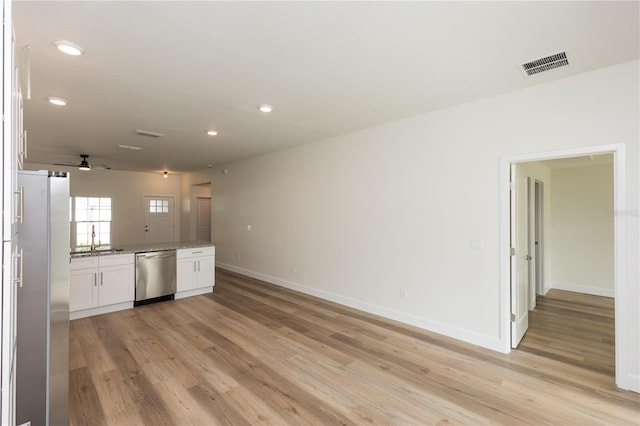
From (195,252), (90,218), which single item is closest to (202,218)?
Answer: (90,218)

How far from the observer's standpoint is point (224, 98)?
10.8 ft

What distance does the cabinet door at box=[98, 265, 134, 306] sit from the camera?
431 cm

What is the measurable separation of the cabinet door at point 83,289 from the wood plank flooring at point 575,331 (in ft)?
17.9

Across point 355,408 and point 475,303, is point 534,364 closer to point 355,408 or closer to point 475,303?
point 475,303

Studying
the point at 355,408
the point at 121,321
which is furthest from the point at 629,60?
the point at 121,321

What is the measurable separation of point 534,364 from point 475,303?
74cm

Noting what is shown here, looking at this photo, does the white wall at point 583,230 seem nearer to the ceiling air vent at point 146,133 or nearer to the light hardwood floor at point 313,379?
the light hardwood floor at point 313,379

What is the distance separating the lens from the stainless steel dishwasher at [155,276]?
4.67 metres

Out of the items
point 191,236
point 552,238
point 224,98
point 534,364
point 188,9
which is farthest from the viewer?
point 191,236

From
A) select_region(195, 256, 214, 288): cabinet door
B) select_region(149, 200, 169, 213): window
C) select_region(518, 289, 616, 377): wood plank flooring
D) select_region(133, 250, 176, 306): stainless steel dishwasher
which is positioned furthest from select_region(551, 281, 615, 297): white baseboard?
select_region(149, 200, 169, 213): window

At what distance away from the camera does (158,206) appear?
376 inches

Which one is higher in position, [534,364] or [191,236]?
[191,236]

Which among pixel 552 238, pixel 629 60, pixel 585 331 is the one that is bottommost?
pixel 585 331

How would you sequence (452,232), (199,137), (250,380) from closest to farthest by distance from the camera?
1. (250,380)
2. (452,232)
3. (199,137)
